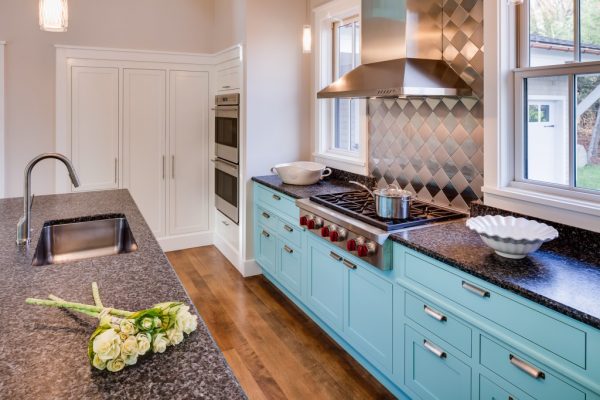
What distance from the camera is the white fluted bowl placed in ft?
5.47

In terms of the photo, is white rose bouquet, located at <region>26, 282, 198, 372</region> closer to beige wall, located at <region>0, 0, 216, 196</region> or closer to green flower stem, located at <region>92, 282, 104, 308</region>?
green flower stem, located at <region>92, 282, 104, 308</region>

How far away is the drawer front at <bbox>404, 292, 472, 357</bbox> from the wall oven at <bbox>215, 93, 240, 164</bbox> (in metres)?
2.45

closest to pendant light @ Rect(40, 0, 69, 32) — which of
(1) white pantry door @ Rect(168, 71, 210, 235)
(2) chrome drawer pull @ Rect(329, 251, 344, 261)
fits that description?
(2) chrome drawer pull @ Rect(329, 251, 344, 261)

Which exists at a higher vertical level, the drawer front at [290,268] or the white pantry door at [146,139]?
the white pantry door at [146,139]

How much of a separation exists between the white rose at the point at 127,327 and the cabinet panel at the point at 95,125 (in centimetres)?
378

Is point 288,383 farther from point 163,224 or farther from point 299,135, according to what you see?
point 163,224

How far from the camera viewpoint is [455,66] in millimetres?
2496

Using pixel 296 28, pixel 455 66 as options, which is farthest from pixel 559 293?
pixel 296 28

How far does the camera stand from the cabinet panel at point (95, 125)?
13.6 ft

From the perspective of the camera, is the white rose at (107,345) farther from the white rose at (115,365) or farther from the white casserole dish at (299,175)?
the white casserole dish at (299,175)

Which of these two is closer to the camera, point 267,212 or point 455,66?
point 455,66

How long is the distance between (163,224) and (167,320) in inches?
154

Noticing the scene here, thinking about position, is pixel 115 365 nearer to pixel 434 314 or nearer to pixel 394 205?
pixel 434 314

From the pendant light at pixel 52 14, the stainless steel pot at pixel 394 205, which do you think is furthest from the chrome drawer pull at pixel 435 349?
the pendant light at pixel 52 14
